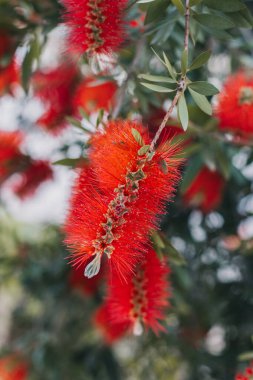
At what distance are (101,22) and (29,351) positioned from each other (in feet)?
6.28

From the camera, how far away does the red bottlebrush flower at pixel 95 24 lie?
122 centimetres

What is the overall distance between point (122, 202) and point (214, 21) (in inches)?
25.2

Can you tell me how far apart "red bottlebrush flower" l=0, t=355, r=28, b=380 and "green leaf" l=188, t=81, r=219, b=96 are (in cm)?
186

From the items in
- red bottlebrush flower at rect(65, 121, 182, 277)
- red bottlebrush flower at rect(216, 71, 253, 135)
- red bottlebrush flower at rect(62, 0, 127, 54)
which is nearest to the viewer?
red bottlebrush flower at rect(65, 121, 182, 277)

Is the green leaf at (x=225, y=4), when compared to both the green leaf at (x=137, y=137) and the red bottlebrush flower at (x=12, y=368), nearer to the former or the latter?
the green leaf at (x=137, y=137)

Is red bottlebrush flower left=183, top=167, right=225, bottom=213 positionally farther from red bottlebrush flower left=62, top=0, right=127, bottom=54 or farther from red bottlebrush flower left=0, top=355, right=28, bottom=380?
Result: red bottlebrush flower left=0, top=355, right=28, bottom=380

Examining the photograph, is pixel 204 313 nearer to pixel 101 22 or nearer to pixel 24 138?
pixel 24 138

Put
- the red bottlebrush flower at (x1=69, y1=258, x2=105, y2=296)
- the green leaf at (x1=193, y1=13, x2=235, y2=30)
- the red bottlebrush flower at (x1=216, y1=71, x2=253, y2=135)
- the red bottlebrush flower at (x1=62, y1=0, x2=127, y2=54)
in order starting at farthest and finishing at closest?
the red bottlebrush flower at (x1=69, y1=258, x2=105, y2=296)
the red bottlebrush flower at (x1=216, y1=71, x2=253, y2=135)
the green leaf at (x1=193, y1=13, x2=235, y2=30)
the red bottlebrush flower at (x1=62, y1=0, x2=127, y2=54)

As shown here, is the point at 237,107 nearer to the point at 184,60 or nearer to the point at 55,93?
the point at 184,60

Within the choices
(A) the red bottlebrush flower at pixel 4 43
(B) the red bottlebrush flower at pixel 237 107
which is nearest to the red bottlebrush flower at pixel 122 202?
(B) the red bottlebrush flower at pixel 237 107

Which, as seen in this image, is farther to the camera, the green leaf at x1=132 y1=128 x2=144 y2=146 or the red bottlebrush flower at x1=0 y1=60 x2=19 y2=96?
the red bottlebrush flower at x1=0 y1=60 x2=19 y2=96

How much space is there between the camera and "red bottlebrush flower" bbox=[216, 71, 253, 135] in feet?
5.22

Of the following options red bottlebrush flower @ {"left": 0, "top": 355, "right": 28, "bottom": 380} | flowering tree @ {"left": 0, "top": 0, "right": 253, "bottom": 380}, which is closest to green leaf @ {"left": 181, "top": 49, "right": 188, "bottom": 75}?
flowering tree @ {"left": 0, "top": 0, "right": 253, "bottom": 380}

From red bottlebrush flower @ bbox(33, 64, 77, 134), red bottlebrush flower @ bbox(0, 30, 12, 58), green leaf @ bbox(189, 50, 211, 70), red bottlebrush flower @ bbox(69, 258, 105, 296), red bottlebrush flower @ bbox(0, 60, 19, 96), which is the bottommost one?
red bottlebrush flower @ bbox(69, 258, 105, 296)
